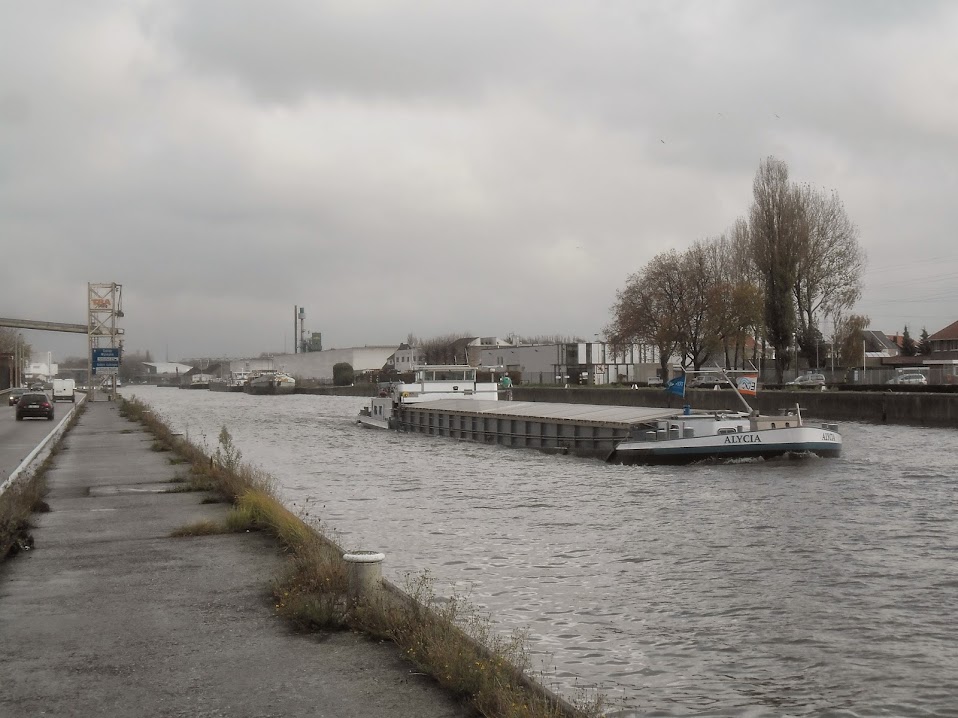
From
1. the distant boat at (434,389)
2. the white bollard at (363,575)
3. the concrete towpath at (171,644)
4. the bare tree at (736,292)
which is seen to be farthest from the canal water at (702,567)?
the bare tree at (736,292)

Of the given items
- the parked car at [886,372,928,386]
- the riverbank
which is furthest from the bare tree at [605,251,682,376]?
the riverbank

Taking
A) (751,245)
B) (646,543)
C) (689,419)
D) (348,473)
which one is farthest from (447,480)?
(751,245)

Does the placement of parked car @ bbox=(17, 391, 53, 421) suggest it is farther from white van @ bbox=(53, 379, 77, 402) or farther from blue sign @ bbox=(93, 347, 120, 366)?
white van @ bbox=(53, 379, 77, 402)

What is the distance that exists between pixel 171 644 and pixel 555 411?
3371cm

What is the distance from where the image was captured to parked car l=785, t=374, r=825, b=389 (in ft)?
211

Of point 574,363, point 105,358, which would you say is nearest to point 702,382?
point 574,363

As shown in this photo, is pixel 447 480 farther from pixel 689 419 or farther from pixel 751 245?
pixel 751 245

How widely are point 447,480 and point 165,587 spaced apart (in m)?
17.3

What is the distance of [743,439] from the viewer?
29281mm

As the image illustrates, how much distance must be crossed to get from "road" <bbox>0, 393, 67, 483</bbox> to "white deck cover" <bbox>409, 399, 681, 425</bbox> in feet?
59.7

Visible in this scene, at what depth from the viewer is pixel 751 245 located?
2741 inches

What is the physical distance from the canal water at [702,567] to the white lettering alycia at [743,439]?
0.66 meters

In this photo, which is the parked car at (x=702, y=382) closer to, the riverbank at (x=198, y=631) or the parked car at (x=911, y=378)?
the parked car at (x=911, y=378)

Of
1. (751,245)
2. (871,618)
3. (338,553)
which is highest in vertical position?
(751,245)
